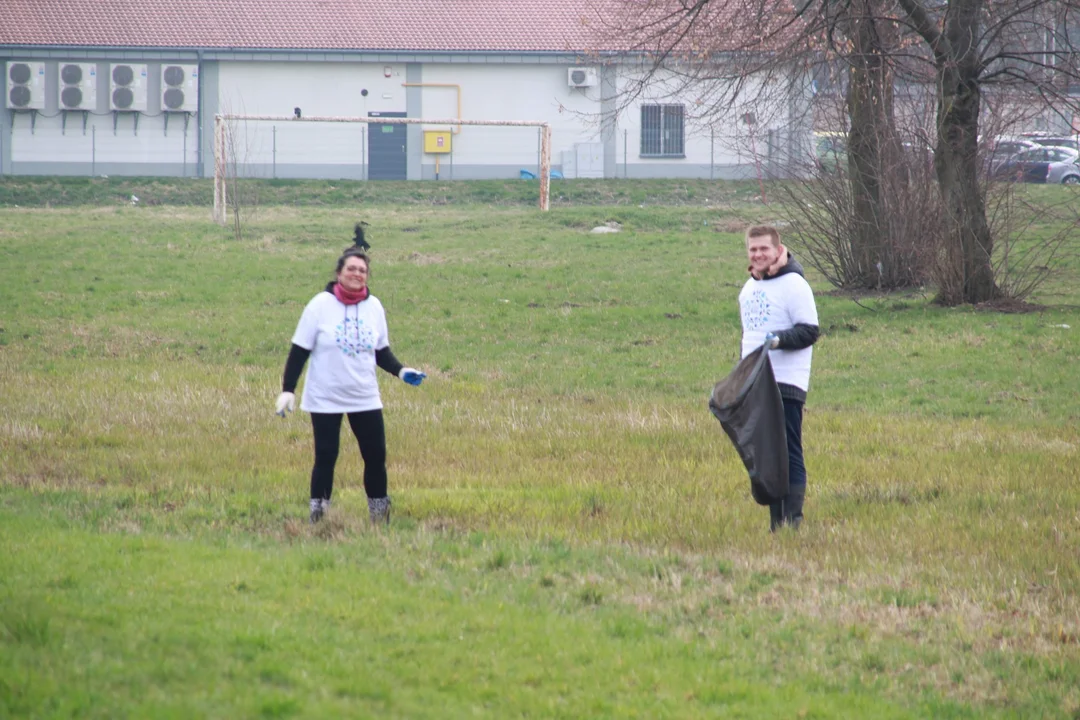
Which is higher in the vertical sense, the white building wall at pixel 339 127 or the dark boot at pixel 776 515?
the white building wall at pixel 339 127

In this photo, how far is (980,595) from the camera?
20.9ft

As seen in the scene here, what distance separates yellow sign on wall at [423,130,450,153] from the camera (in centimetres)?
4606

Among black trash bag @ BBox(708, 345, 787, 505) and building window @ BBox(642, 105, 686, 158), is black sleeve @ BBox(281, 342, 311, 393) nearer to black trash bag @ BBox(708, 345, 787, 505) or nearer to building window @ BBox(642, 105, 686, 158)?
black trash bag @ BBox(708, 345, 787, 505)

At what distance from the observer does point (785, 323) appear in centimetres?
743

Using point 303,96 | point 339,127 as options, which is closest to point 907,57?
point 339,127

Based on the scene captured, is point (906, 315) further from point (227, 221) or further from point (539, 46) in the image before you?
point (539, 46)

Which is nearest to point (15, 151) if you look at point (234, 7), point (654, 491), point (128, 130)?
point (128, 130)

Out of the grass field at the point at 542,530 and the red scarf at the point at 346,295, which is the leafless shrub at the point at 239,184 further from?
the red scarf at the point at 346,295

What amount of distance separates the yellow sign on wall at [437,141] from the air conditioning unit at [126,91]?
10143 mm

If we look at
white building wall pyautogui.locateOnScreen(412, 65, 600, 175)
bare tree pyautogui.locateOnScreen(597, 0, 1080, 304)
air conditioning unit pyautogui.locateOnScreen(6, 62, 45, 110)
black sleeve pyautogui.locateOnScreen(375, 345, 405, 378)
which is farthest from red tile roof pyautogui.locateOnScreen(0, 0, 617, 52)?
black sleeve pyautogui.locateOnScreen(375, 345, 405, 378)

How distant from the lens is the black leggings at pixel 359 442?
24.0 ft

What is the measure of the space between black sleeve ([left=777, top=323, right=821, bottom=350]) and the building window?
136 ft

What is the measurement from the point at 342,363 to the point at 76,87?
1656 inches

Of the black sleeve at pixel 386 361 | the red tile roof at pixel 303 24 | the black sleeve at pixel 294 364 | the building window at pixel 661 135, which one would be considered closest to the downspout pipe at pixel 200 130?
the red tile roof at pixel 303 24
